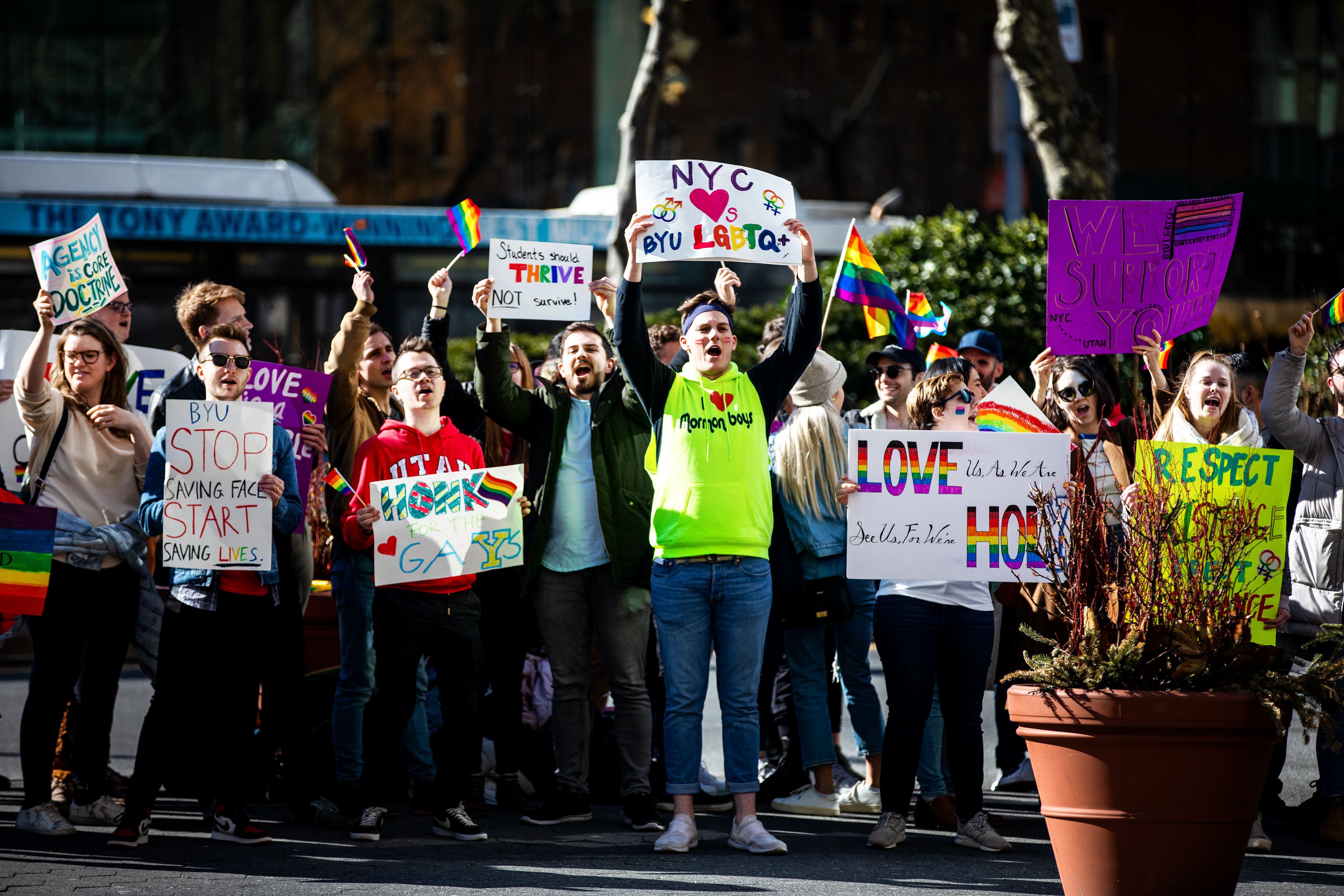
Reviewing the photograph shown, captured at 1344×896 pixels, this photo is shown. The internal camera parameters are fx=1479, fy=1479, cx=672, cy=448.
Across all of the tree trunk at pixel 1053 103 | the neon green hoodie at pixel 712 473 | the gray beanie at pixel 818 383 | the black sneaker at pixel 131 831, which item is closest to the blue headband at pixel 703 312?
the neon green hoodie at pixel 712 473

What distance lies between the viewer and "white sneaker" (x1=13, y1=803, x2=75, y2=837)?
19.0 feet

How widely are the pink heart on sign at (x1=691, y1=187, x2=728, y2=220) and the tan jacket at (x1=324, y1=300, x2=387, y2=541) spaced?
5.12ft

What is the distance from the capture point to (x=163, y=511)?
569 centimetres

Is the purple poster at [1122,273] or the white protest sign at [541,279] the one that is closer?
the purple poster at [1122,273]

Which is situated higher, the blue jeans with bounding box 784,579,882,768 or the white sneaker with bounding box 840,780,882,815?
the blue jeans with bounding box 784,579,882,768

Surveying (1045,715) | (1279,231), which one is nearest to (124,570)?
(1045,715)

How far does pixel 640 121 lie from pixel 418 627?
899cm

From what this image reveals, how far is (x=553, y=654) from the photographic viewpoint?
20.6 feet

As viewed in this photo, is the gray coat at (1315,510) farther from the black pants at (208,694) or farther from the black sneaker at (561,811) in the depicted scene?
the black pants at (208,694)

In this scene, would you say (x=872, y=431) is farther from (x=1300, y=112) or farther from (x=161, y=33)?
(x=1300, y=112)

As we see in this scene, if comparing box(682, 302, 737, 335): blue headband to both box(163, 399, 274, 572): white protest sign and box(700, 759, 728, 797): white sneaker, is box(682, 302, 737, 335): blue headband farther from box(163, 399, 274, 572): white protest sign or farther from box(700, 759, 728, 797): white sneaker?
box(700, 759, 728, 797): white sneaker

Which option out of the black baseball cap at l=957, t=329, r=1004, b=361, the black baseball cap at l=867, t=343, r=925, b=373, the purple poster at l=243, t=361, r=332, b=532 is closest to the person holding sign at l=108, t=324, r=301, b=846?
the purple poster at l=243, t=361, r=332, b=532

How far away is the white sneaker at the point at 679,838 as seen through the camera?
225 inches

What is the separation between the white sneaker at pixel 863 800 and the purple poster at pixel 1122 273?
2.17 m
